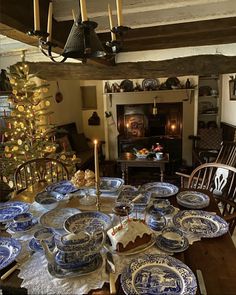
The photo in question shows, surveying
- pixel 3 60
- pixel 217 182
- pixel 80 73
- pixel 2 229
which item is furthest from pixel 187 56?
pixel 2 229

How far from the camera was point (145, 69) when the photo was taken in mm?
3840

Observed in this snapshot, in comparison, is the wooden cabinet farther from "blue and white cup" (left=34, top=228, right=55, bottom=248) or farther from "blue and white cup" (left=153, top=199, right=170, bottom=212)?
"blue and white cup" (left=34, top=228, right=55, bottom=248)

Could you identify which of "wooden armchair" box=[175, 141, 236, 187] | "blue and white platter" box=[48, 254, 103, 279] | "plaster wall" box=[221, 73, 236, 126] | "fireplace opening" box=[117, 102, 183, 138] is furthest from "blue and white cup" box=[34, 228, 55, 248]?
"fireplace opening" box=[117, 102, 183, 138]

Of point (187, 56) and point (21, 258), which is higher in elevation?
point (187, 56)

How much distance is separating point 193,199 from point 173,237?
55cm

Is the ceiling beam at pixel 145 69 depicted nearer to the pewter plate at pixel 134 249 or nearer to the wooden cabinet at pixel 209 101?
the wooden cabinet at pixel 209 101

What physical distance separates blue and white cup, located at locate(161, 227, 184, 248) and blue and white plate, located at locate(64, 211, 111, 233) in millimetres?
293

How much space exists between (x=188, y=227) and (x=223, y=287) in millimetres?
406

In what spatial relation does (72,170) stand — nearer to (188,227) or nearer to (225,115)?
(188,227)

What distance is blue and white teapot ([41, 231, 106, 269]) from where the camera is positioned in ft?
3.24

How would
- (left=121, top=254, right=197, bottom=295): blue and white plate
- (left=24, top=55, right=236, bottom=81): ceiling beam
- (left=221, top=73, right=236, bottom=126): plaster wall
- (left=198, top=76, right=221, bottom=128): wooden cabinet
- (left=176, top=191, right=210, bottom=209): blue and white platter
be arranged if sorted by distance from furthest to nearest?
1. (left=198, top=76, right=221, bottom=128): wooden cabinet
2. (left=221, top=73, right=236, bottom=126): plaster wall
3. (left=24, top=55, right=236, bottom=81): ceiling beam
4. (left=176, top=191, right=210, bottom=209): blue and white platter
5. (left=121, top=254, right=197, bottom=295): blue and white plate

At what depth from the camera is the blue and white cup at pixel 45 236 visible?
115cm

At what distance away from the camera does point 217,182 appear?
8.47ft

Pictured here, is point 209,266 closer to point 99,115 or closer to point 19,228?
point 19,228
